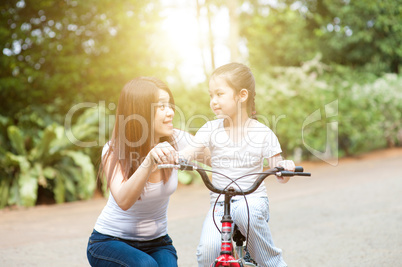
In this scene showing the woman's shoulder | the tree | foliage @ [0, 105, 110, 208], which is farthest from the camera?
the tree

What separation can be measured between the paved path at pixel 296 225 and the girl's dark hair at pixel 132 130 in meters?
2.24

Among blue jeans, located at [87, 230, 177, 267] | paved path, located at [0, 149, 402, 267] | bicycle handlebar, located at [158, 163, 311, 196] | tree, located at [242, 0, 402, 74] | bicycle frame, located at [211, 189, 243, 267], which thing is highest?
tree, located at [242, 0, 402, 74]

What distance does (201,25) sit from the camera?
1869cm

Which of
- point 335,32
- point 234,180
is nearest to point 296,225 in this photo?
point 234,180

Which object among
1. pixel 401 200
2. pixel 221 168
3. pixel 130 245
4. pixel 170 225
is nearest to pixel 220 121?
pixel 221 168

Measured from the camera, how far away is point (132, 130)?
3.03 metres

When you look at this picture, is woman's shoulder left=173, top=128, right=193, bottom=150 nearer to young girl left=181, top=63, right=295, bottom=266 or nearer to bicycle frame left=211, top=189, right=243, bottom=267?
young girl left=181, top=63, right=295, bottom=266

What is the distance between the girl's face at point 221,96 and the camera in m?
3.11

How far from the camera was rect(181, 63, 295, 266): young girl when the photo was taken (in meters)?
2.93

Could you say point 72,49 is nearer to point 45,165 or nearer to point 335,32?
point 45,165

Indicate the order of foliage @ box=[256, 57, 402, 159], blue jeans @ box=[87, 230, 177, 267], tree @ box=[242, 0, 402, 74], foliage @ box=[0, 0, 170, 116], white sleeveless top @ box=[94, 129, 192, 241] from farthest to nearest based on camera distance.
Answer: tree @ box=[242, 0, 402, 74] → foliage @ box=[256, 57, 402, 159] → foliage @ box=[0, 0, 170, 116] → white sleeveless top @ box=[94, 129, 192, 241] → blue jeans @ box=[87, 230, 177, 267]

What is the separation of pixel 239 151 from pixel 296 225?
4.00 meters

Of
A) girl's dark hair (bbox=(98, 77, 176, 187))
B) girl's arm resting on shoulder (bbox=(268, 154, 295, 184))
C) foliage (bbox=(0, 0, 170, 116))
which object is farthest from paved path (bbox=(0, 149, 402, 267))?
foliage (bbox=(0, 0, 170, 116))

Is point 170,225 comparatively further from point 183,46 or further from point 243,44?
point 243,44
